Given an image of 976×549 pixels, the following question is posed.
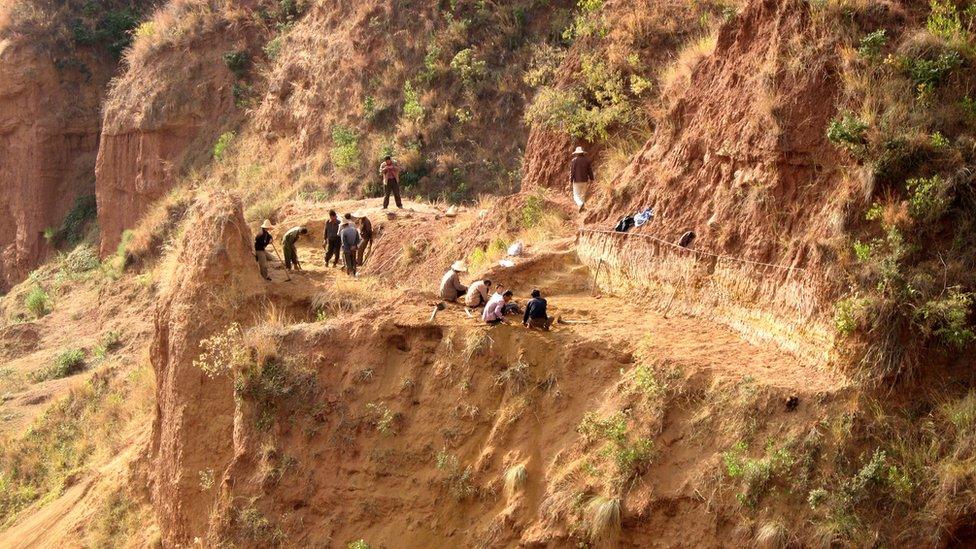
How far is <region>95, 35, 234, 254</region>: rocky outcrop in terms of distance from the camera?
118 ft

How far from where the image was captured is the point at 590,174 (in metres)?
20.0

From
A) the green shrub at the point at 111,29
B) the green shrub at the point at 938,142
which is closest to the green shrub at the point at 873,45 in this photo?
the green shrub at the point at 938,142

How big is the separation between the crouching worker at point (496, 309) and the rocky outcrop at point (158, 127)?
70.5 feet

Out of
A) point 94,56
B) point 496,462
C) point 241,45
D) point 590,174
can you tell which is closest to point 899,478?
point 496,462

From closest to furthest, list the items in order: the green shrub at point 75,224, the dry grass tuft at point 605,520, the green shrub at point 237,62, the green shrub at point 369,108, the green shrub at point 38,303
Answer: the dry grass tuft at point 605,520
the green shrub at point 369,108
the green shrub at point 38,303
the green shrub at point 237,62
the green shrub at point 75,224

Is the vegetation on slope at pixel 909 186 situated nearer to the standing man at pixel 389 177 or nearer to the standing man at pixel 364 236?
the standing man at pixel 364 236

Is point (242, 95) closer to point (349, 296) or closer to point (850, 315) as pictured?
point (349, 296)

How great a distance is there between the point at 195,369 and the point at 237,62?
20.0m

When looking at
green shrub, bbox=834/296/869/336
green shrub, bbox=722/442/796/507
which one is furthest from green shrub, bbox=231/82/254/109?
green shrub, bbox=722/442/796/507

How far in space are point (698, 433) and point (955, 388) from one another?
102 inches

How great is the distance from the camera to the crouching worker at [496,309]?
1545 cm

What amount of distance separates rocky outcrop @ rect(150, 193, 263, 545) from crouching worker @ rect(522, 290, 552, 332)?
4.70m

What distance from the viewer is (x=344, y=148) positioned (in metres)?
30.7

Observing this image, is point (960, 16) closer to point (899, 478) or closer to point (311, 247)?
point (899, 478)
